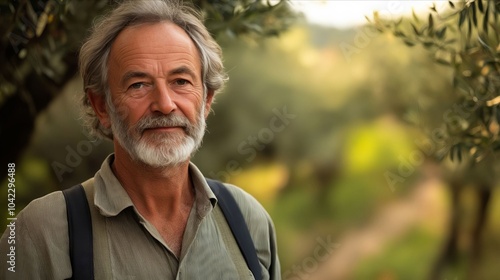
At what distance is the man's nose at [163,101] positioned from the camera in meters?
2.04

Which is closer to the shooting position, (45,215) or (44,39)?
(45,215)

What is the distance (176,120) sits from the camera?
2.08m

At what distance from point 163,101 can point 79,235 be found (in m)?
0.44

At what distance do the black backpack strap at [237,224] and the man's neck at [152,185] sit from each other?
5.1 inches

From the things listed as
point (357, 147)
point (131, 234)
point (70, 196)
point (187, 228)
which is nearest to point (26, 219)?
point (70, 196)

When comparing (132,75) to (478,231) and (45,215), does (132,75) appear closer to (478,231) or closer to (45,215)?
(45,215)

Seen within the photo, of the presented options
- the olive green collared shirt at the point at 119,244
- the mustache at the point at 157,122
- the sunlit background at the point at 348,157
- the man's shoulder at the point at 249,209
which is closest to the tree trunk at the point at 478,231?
the sunlit background at the point at 348,157

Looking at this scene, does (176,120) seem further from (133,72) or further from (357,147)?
(357,147)

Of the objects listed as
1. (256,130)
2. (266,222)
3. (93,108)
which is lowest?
(256,130)

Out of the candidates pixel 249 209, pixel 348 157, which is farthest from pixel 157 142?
pixel 348 157

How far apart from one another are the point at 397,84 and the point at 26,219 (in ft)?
16.2

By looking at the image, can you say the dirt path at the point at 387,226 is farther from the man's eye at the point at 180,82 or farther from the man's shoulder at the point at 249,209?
the man's eye at the point at 180,82

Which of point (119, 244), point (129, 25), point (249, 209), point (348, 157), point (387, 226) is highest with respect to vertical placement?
point (129, 25)

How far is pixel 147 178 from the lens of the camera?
83.4 inches
